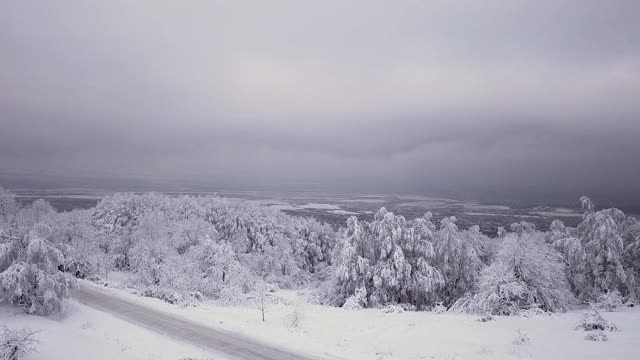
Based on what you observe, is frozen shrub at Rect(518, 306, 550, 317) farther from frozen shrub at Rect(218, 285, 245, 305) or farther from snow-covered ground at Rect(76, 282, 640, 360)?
frozen shrub at Rect(218, 285, 245, 305)

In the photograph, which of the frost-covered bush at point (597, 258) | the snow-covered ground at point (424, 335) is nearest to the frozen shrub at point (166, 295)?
the snow-covered ground at point (424, 335)

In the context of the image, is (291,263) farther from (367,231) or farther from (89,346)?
(89,346)

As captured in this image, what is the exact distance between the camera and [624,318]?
66.8 ft

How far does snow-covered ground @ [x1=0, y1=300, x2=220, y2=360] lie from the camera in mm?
15617

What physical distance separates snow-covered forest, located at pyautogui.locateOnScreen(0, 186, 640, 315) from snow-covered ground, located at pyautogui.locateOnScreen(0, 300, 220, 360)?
109 cm

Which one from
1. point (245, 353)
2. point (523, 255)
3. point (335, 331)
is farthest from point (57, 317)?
point (523, 255)

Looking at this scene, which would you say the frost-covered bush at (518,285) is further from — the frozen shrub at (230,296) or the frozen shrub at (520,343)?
the frozen shrub at (230,296)

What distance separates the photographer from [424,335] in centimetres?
1886

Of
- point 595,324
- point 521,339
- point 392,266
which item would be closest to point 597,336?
point 595,324

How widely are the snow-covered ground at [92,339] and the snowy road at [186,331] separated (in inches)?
27.0

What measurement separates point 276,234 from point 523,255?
47677mm

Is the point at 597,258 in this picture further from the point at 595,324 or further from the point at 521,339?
the point at 521,339

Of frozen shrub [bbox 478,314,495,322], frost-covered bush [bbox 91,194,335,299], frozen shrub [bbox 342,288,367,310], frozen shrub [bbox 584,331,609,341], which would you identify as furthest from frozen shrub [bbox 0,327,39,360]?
frozen shrub [bbox 342,288,367,310]

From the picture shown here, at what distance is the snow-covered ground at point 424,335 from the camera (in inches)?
614
